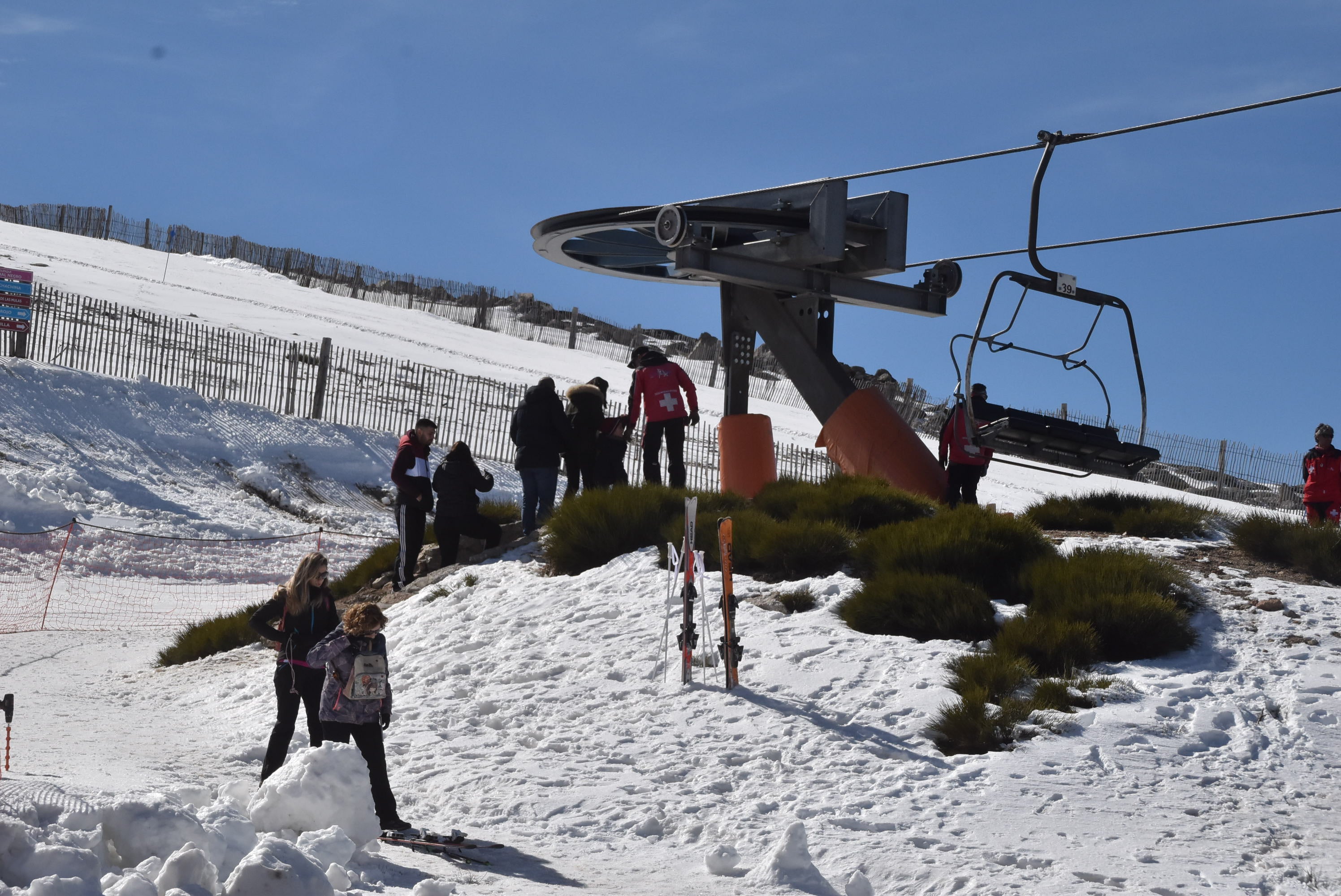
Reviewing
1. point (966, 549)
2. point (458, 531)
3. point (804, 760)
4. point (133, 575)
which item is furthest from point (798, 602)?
point (133, 575)

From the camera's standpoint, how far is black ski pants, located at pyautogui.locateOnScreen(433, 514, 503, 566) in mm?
12844

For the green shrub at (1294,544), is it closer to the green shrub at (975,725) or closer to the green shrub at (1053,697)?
the green shrub at (1053,697)

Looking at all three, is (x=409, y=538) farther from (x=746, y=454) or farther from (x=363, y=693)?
(x=363, y=693)

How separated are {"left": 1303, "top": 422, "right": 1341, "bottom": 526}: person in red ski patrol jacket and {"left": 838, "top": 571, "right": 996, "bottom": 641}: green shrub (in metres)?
5.22

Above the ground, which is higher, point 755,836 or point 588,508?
point 588,508

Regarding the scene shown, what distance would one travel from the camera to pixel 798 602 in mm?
9875

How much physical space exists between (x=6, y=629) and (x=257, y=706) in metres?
5.74

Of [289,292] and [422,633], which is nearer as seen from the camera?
[422,633]

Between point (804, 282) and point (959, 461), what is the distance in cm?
240

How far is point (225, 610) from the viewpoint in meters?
16.2

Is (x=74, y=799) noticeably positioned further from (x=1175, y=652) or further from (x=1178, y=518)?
(x=1178, y=518)

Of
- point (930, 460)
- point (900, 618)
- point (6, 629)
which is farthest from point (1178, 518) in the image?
point (6, 629)

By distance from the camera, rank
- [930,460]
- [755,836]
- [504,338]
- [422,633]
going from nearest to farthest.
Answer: [755,836] < [422,633] < [930,460] < [504,338]

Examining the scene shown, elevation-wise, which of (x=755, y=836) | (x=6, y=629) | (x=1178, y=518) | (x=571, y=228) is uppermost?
(x=571, y=228)
